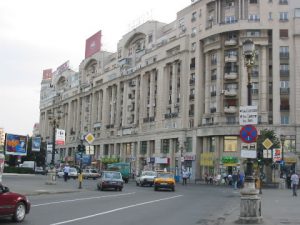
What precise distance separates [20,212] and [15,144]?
5633 cm

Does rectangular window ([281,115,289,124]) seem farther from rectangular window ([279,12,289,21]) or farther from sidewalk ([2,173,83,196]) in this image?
sidewalk ([2,173,83,196])

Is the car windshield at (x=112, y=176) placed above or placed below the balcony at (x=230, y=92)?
below

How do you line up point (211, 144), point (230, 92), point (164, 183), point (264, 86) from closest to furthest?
point (164, 183)
point (264, 86)
point (230, 92)
point (211, 144)

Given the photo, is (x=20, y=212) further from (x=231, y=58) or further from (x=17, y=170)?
(x=17, y=170)

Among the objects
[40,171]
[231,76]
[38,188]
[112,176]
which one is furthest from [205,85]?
[38,188]

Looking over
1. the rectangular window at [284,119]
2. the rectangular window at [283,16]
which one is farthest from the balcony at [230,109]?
the rectangular window at [283,16]

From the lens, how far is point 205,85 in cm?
7181

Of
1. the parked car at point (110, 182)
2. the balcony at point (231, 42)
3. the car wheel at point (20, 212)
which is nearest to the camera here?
the car wheel at point (20, 212)

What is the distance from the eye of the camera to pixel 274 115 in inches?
2557

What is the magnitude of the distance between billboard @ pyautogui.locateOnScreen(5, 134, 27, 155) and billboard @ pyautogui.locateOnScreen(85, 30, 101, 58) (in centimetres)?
5078

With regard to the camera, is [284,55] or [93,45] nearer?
[284,55]

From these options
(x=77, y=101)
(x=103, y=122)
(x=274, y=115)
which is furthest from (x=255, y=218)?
(x=77, y=101)

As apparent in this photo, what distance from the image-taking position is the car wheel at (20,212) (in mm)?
13492

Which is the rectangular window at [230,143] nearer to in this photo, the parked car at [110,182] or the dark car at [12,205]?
the parked car at [110,182]
